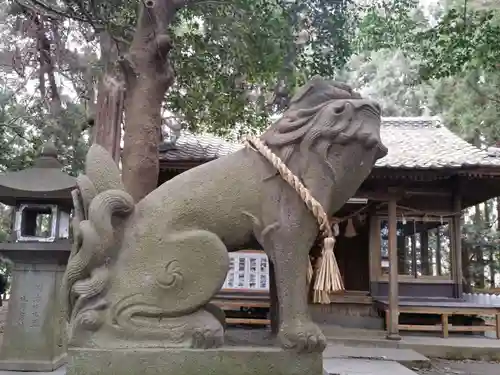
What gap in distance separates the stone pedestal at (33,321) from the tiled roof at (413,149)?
3.65m

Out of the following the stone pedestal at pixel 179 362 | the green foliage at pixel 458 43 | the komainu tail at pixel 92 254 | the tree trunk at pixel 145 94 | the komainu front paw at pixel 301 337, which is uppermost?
the green foliage at pixel 458 43

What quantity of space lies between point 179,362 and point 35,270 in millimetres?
4027

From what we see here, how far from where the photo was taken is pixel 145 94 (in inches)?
231

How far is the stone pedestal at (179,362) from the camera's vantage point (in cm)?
197

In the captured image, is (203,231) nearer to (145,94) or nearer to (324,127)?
(324,127)

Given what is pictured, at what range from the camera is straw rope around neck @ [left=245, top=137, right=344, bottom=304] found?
213cm

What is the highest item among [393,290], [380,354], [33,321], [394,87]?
[394,87]

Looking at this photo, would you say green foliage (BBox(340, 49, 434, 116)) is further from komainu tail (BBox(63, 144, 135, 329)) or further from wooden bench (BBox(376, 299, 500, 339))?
komainu tail (BBox(63, 144, 135, 329))

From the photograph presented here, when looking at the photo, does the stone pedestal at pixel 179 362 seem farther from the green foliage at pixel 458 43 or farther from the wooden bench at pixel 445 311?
the wooden bench at pixel 445 311

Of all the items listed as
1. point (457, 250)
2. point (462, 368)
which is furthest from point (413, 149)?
point (462, 368)

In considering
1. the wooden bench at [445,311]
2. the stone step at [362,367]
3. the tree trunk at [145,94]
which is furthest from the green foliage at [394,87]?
the stone step at [362,367]

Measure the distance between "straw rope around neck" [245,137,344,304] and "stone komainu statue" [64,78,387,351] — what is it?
1.5 inches

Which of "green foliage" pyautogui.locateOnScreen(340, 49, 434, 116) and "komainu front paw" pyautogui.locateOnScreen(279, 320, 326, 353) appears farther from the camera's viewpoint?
"green foliage" pyautogui.locateOnScreen(340, 49, 434, 116)

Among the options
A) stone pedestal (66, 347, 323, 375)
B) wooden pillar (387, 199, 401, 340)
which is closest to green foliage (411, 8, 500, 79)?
wooden pillar (387, 199, 401, 340)
